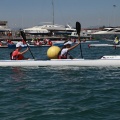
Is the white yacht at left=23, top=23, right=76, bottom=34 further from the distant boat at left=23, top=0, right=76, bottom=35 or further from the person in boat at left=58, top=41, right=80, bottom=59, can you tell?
the person in boat at left=58, top=41, right=80, bottom=59

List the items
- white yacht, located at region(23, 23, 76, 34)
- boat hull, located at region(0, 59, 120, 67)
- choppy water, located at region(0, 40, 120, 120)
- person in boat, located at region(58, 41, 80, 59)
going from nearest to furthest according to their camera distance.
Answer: choppy water, located at region(0, 40, 120, 120), boat hull, located at region(0, 59, 120, 67), person in boat, located at region(58, 41, 80, 59), white yacht, located at region(23, 23, 76, 34)

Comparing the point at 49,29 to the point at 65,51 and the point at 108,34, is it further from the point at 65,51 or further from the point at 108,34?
the point at 65,51

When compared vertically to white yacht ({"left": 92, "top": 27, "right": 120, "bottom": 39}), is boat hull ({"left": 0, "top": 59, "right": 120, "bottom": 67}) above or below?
below

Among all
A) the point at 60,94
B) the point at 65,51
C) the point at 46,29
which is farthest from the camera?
the point at 46,29

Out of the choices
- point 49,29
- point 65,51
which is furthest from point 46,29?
point 65,51

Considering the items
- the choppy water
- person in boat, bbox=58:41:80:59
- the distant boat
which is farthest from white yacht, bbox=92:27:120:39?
the choppy water

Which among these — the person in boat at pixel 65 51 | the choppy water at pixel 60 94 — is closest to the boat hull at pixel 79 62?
the person in boat at pixel 65 51

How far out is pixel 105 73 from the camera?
17.0 metres

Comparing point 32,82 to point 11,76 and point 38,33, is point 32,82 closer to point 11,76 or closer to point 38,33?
point 11,76

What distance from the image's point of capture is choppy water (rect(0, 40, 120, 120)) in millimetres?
9289

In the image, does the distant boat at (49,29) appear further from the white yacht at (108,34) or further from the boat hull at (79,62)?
the boat hull at (79,62)

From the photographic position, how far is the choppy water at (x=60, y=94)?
929 cm

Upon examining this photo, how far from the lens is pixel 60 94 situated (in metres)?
11.8

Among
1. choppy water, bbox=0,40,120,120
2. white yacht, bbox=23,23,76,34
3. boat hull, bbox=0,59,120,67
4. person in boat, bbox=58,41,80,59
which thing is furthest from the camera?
white yacht, bbox=23,23,76,34
